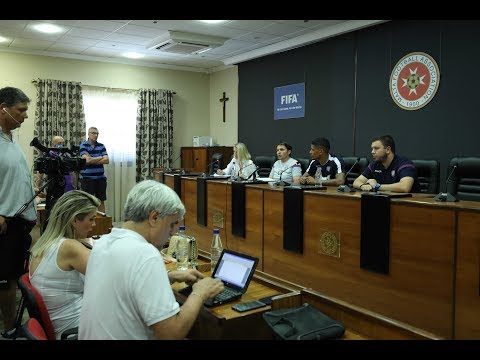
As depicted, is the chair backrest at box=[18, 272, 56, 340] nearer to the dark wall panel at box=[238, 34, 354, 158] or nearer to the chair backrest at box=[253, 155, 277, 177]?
the dark wall panel at box=[238, 34, 354, 158]

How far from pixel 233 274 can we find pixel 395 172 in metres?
2.06

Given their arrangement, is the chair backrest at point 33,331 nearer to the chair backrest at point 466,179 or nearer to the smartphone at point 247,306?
the smartphone at point 247,306

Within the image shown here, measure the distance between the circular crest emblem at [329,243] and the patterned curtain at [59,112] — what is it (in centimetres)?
511

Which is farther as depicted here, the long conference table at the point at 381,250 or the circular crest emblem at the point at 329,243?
the circular crest emblem at the point at 329,243

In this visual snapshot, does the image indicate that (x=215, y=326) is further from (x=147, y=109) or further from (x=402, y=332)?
(x=147, y=109)

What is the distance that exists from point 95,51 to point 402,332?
638 centimetres

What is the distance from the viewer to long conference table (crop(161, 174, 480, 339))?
79.9 inches

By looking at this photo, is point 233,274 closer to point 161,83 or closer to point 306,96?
point 306,96

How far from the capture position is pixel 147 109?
7.44m

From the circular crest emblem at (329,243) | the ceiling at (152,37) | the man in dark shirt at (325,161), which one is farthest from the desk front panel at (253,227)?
the ceiling at (152,37)

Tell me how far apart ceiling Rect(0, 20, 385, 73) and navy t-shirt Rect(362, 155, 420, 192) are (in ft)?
7.07

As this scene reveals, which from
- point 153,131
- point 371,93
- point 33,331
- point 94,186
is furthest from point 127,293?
point 153,131

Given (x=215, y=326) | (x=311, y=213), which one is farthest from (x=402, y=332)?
(x=311, y=213)

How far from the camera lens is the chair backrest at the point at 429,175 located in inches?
145
